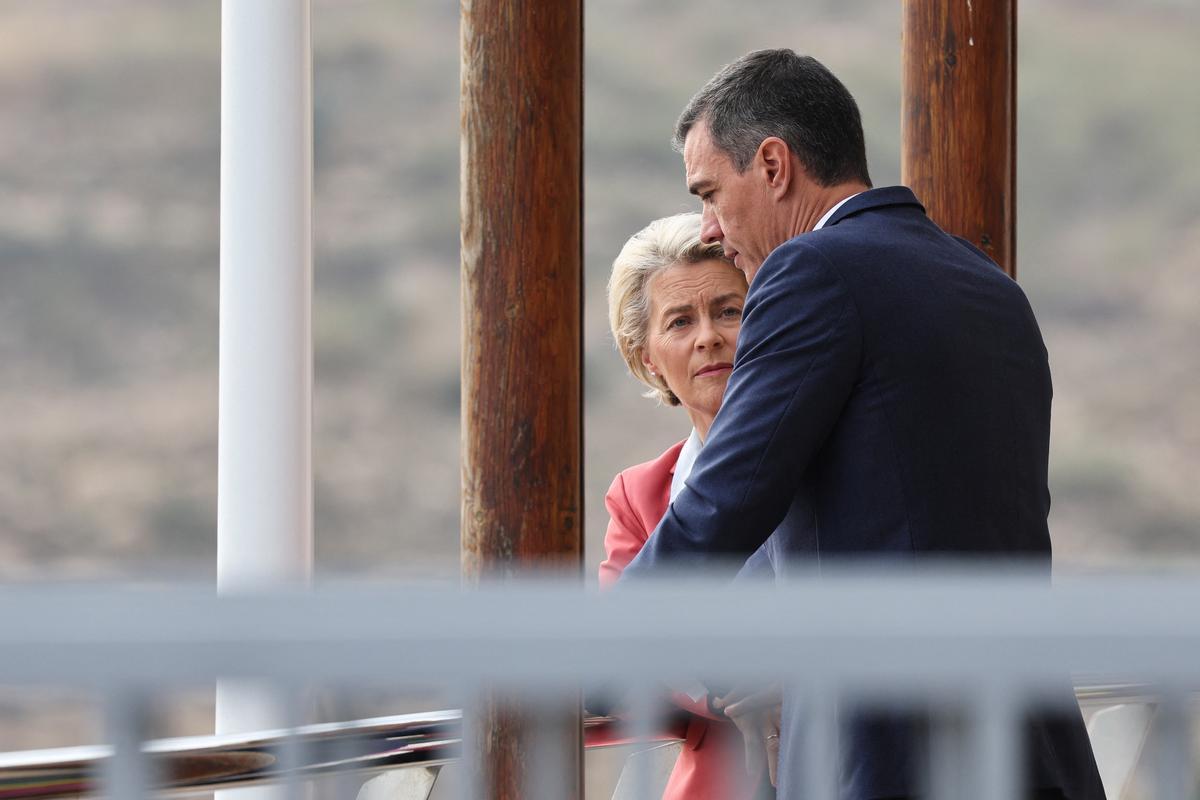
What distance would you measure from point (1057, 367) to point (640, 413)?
3028 millimetres

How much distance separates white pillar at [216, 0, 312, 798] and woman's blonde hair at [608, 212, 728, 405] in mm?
1094

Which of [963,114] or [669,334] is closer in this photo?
[669,334]

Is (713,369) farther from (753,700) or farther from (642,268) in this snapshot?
(753,700)

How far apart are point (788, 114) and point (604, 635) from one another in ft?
6.07

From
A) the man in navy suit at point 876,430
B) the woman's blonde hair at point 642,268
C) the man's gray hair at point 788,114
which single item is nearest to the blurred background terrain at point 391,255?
the woman's blonde hair at point 642,268

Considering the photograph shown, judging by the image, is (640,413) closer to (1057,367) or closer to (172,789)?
(1057,367)

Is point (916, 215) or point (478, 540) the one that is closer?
point (916, 215)

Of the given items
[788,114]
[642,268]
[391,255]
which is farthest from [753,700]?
[391,255]

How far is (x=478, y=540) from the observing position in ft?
10.5

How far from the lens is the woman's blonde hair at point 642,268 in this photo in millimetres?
3305

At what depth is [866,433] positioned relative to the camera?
6.88 feet

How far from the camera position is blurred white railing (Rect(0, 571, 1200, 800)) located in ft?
2.59

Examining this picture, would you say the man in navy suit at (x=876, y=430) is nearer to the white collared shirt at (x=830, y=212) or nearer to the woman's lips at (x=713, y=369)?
the white collared shirt at (x=830, y=212)

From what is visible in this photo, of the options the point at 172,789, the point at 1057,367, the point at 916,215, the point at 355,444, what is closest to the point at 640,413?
the point at 355,444
